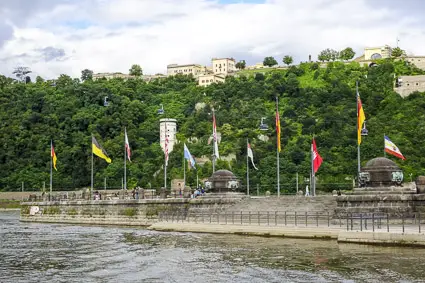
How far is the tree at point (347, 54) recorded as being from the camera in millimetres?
180000

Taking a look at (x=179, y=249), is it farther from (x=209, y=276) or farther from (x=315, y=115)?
(x=315, y=115)

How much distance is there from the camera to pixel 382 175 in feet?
129

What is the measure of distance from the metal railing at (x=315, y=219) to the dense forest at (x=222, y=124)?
28624 millimetres

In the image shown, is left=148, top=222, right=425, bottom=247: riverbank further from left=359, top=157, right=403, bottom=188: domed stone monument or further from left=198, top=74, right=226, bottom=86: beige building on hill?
left=198, top=74, right=226, bottom=86: beige building on hill

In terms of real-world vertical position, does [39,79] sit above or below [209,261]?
above

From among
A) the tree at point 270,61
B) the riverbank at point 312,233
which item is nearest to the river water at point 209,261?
the riverbank at point 312,233

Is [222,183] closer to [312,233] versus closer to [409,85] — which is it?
[312,233]

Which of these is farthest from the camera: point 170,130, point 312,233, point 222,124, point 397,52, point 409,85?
point 397,52

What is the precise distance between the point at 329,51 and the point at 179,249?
520 ft

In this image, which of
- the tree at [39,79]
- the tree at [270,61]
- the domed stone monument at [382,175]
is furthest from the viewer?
the tree at [270,61]

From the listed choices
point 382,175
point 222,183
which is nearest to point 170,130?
point 222,183

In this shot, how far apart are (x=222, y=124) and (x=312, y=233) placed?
87288 millimetres

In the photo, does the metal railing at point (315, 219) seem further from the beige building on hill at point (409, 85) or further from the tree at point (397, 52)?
the tree at point (397, 52)

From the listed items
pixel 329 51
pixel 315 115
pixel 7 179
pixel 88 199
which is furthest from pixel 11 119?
pixel 329 51
